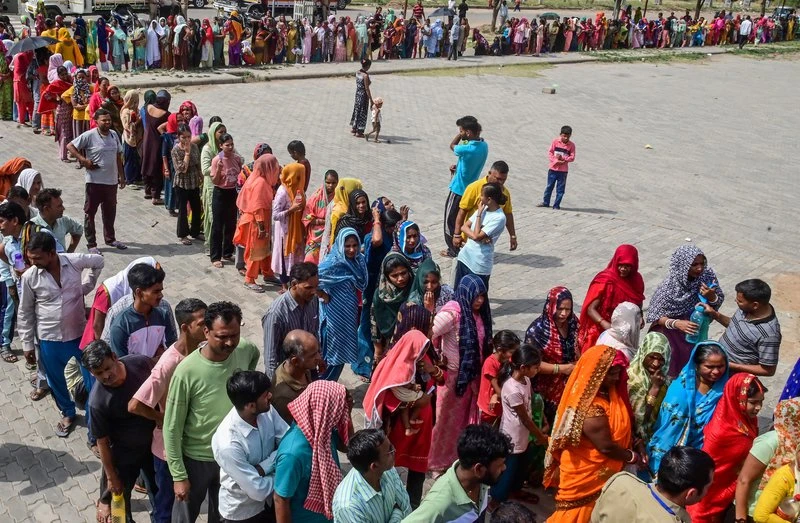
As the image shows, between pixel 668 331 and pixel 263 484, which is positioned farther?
pixel 668 331

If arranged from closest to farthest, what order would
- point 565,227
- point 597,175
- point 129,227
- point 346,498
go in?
point 346,498 → point 129,227 → point 565,227 → point 597,175

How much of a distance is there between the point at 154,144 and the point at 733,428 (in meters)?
8.27

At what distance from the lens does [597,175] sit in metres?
13.8

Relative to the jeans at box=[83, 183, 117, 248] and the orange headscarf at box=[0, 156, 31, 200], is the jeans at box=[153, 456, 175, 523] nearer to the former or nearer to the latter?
the orange headscarf at box=[0, 156, 31, 200]

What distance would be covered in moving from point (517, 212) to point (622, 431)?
7309mm

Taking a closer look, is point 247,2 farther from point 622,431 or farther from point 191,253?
point 622,431

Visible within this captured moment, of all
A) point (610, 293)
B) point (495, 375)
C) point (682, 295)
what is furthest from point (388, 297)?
point (682, 295)

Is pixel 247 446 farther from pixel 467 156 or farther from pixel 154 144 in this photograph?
pixel 154 144

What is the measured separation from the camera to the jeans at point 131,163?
10898 mm

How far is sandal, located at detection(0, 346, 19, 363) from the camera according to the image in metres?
6.59

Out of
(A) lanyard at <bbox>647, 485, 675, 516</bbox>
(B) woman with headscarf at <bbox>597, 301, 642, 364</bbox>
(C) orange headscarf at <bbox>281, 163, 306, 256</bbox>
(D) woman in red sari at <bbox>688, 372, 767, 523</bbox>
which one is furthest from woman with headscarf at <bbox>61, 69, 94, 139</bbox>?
(A) lanyard at <bbox>647, 485, 675, 516</bbox>

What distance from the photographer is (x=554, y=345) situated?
204 inches

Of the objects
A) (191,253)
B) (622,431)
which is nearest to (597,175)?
(191,253)

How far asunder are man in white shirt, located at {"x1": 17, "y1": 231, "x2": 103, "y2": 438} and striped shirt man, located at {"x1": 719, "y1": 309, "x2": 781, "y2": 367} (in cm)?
476
